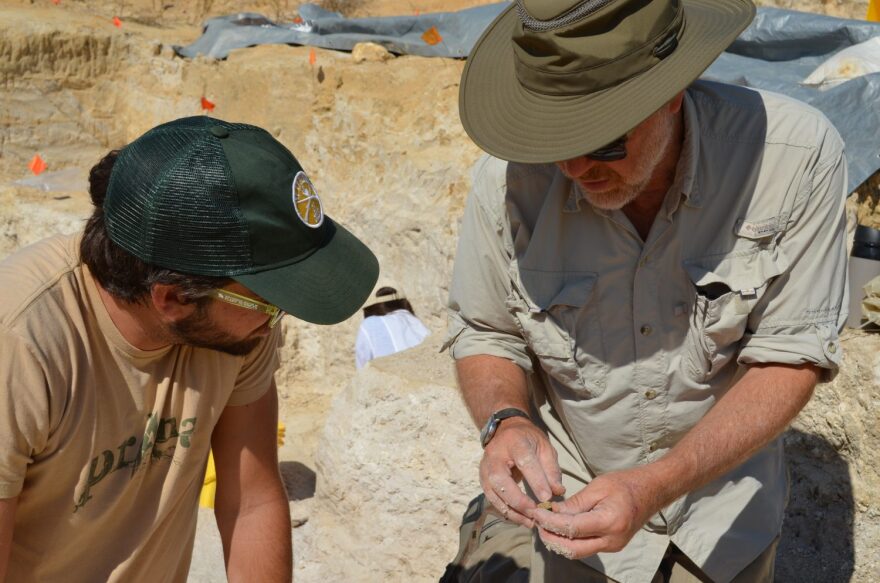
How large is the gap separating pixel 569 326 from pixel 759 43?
16.0 ft

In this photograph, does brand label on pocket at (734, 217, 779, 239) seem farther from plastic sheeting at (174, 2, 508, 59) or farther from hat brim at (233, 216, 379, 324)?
plastic sheeting at (174, 2, 508, 59)

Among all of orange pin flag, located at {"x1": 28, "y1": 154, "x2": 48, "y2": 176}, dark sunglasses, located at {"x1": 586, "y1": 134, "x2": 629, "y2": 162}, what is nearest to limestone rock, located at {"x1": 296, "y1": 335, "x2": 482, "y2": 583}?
dark sunglasses, located at {"x1": 586, "y1": 134, "x2": 629, "y2": 162}

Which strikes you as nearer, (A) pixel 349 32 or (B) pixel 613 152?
(B) pixel 613 152

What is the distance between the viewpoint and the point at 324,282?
2029 millimetres

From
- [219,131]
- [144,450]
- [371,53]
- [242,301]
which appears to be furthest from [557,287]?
[371,53]

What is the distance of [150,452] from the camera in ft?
7.25

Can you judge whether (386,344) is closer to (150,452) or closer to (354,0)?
(150,452)

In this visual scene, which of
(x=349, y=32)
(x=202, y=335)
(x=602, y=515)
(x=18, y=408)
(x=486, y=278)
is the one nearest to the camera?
(x=18, y=408)

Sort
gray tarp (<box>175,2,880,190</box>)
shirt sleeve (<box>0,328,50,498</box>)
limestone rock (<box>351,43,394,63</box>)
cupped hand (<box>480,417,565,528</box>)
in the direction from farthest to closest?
limestone rock (<box>351,43,394,63</box>) → gray tarp (<box>175,2,880,190</box>) → cupped hand (<box>480,417,565,528</box>) → shirt sleeve (<box>0,328,50,498</box>)

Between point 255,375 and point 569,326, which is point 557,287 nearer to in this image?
point 569,326

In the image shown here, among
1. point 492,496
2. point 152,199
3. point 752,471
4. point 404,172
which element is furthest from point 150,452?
point 404,172

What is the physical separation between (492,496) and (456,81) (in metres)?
5.51

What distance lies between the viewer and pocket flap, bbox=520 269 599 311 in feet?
7.79

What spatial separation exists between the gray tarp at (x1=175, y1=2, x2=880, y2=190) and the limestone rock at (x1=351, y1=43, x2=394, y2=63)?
125 mm
